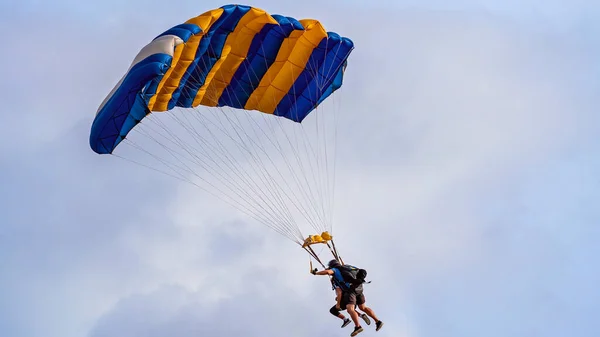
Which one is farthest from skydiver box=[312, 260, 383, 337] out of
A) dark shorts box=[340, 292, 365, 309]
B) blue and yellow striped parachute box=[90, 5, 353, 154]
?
blue and yellow striped parachute box=[90, 5, 353, 154]

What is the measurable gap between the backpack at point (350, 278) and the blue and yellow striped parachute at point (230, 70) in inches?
227

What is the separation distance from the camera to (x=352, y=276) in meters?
23.7

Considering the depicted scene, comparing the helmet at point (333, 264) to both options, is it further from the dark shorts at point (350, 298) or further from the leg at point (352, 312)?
the leg at point (352, 312)

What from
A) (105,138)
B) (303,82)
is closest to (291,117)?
(303,82)

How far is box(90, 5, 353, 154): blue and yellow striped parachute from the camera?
24125 mm

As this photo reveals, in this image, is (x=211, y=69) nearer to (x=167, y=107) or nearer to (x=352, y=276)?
(x=167, y=107)

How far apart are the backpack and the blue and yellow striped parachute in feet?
18.9

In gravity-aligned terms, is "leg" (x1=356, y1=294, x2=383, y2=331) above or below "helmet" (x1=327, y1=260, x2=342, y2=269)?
below

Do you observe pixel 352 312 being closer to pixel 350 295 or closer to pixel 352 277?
pixel 350 295

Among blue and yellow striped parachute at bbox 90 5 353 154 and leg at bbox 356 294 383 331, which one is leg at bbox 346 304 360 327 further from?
blue and yellow striped parachute at bbox 90 5 353 154

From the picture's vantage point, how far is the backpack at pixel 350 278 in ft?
77.6

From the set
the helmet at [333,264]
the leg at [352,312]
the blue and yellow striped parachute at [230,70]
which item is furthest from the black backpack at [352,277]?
the blue and yellow striped parachute at [230,70]

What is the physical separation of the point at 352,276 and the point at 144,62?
6.65 m


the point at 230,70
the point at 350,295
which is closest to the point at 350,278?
the point at 350,295
